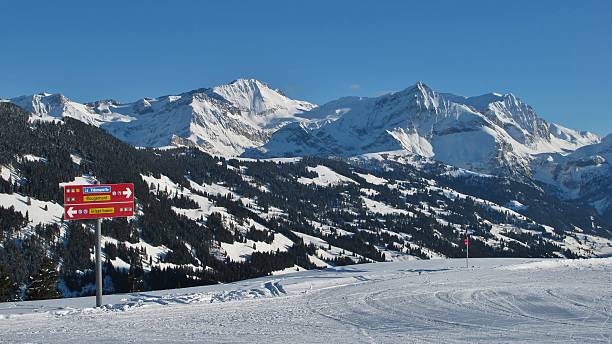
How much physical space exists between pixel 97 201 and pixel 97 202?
0.23ft

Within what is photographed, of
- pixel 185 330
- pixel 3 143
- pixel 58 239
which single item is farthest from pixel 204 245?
pixel 185 330

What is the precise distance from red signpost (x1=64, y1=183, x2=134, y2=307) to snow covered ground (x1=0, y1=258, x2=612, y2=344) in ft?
18.6

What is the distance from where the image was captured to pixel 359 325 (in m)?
24.9

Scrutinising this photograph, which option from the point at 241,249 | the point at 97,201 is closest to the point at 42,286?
the point at 97,201

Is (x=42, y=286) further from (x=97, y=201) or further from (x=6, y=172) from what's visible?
(x=6, y=172)

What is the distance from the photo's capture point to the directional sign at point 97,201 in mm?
36312

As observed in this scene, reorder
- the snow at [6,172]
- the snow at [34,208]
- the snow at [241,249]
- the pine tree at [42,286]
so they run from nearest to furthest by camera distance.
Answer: the pine tree at [42,286] → the snow at [34,208] → the snow at [6,172] → the snow at [241,249]

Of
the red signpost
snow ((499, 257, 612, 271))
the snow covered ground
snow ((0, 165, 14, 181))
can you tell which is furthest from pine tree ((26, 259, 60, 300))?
snow ((0, 165, 14, 181))

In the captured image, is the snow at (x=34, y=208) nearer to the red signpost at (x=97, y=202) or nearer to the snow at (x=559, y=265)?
the red signpost at (x=97, y=202)

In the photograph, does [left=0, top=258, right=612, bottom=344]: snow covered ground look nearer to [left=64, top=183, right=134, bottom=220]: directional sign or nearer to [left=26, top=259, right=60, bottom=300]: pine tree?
[left=64, top=183, right=134, bottom=220]: directional sign

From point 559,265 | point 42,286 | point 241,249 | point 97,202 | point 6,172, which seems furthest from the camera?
point 241,249

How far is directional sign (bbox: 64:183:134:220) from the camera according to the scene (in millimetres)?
36312

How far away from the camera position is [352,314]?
28000mm

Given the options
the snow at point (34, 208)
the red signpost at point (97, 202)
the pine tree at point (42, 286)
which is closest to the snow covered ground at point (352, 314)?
the red signpost at point (97, 202)
